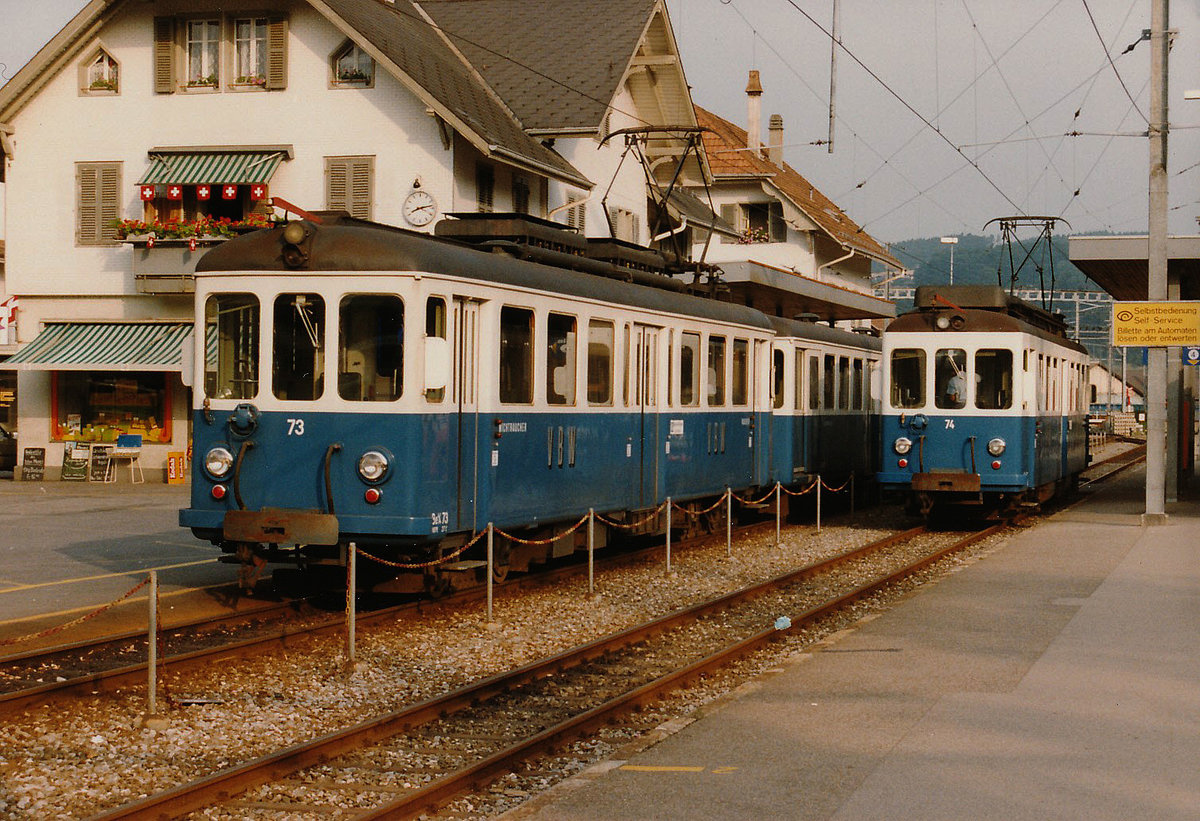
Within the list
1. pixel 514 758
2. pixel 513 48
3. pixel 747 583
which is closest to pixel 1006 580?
pixel 747 583

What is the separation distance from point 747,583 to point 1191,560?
5.27m

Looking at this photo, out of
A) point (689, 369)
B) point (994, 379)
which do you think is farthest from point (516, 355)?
point (994, 379)

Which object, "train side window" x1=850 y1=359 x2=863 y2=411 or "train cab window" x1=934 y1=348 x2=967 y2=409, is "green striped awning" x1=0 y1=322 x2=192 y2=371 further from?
"train cab window" x1=934 y1=348 x2=967 y2=409

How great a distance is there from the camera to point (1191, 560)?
55.2ft

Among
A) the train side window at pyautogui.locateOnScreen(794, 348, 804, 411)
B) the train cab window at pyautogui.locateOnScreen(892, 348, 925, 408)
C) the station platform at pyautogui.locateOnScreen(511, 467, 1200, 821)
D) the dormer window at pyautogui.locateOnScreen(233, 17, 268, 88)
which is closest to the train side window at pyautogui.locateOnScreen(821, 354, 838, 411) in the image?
the train side window at pyautogui.locateOnScreen(794, 348, 804, 411)

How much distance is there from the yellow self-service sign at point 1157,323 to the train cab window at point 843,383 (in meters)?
4.69

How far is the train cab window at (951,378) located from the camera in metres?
20.4

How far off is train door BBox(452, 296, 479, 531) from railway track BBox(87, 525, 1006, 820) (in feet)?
5.69

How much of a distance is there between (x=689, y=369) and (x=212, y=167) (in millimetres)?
14771

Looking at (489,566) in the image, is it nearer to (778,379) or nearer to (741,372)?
(741,372)

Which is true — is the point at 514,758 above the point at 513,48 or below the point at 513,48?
below

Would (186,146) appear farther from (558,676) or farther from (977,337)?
(558,676)

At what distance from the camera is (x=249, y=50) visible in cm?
2908

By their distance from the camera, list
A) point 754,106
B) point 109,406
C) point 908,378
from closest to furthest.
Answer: point 908,378 → point 109,406 → point 754,106
